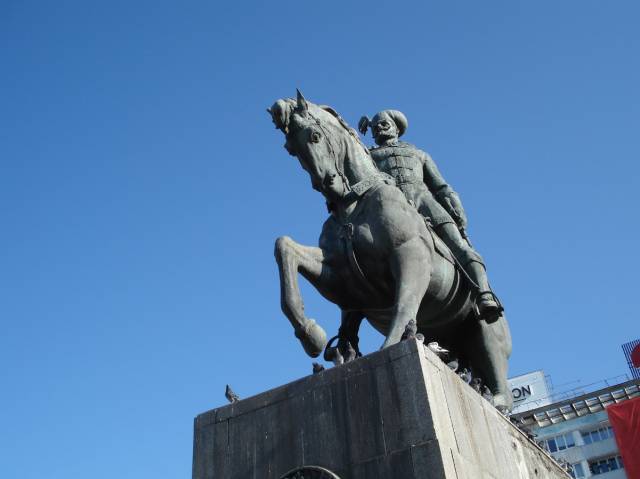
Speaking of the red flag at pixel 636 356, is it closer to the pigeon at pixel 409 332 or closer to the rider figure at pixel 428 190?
the rider figure at pixel 428 190

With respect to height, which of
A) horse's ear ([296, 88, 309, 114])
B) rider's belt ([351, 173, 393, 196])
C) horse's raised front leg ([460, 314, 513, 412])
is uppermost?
horse's ear ([296, 88, 309, 114])

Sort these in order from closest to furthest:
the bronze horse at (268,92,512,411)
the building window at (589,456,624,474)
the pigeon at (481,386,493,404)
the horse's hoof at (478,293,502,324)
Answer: the bronze horse at (268,92,512,411)
the pigeon at (481,386,493,404)
the horse's hoof at (478,293,502,324)
the building window at (589,456,624,474)

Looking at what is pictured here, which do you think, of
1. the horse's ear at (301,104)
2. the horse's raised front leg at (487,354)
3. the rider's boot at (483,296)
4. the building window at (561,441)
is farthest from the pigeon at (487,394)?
the building window at (561,441)

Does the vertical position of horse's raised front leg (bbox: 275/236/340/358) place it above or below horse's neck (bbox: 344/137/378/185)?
below

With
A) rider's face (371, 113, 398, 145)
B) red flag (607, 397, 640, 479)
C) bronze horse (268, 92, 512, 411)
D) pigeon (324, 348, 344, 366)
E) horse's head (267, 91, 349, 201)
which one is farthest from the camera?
red flag (607, 397, 640, 479)

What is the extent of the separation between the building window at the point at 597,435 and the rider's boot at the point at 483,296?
52403mm

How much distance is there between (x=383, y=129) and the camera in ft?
38.1

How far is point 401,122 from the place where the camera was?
12.0m

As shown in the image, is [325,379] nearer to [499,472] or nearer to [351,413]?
[351,413]

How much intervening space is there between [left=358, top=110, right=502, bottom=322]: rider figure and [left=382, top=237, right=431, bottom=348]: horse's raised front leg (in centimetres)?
144

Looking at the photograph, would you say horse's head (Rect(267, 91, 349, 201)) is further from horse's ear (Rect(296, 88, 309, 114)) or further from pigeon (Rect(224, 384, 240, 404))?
pigeon (Rect(224, 384, 240, 404))

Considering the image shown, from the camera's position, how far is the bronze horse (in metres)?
7.88

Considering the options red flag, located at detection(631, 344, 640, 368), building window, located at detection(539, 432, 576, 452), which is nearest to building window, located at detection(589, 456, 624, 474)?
building window, located at detection(539, 432, 576, 452)

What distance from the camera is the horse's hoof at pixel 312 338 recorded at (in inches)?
303
